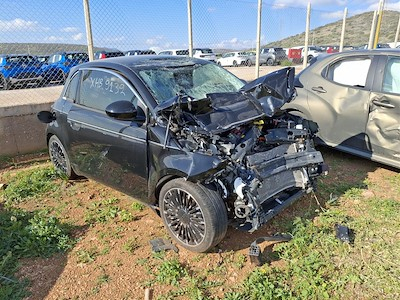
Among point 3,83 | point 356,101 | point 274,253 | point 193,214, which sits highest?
point 356,101

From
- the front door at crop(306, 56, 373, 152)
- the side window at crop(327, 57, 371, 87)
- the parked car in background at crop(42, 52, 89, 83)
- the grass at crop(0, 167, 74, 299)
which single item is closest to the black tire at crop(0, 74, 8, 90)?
the parked car in background at crop(42, 52, 89, 83)

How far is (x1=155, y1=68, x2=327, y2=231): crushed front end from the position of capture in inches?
113

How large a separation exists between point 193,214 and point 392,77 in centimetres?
335

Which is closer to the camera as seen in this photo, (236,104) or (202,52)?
(236,104)

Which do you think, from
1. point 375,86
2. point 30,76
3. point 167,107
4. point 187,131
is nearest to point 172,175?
point 187,131

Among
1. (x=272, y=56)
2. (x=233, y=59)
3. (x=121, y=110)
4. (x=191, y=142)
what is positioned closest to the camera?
(x=191, y=142)

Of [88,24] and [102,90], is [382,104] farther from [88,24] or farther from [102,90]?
[88,24]

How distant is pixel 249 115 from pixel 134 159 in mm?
1236

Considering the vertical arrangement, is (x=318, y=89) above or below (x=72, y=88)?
below

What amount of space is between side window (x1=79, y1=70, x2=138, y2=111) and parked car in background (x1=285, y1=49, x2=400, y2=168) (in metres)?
2.56

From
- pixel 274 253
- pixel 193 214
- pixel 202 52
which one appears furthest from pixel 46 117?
pixel 202 52

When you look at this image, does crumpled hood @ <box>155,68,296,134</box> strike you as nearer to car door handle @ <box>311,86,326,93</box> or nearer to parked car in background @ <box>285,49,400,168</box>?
parked car in background @ <box>285,49,400,168</box>

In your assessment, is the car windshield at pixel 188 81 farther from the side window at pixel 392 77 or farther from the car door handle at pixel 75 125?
the side window at pixel 392 77

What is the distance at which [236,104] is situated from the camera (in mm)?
3268
